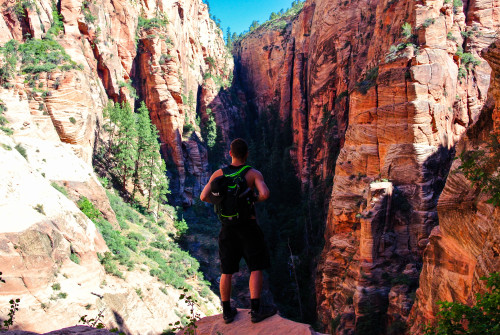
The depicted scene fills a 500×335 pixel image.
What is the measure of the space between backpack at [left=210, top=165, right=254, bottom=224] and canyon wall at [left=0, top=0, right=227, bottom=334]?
942 cm

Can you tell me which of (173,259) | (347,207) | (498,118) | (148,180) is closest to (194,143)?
(148,180)

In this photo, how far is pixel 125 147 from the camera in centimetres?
3161

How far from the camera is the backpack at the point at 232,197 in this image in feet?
15.1

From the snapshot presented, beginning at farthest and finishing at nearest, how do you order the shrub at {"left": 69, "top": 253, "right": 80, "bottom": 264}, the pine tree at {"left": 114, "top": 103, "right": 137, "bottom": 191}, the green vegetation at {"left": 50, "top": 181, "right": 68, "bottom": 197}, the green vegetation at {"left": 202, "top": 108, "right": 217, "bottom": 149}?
1. the green vegetation at {"left": 202, "top": 108, "right": 217, "bottom": 149}
2. the pine tree at {"left": 114, "top": 103, "right": 137, "bottom": 191}
3. the green vegetation at {"left": 50, "top": 181, "right": 68, "bottom": 197}
4. the shrub at {"left": 69, "top": 253, "right": 80, "bottom": 264}

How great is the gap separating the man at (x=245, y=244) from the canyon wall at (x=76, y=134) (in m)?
8.96

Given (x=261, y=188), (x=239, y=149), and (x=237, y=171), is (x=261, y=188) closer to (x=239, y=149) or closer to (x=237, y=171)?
(x=237, y=171)

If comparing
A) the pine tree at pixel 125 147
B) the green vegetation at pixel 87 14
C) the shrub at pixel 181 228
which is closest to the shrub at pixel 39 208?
the pine tree at pixel 125 147

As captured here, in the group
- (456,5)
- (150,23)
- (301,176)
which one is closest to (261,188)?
(456,5)

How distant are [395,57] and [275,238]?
22346 mm

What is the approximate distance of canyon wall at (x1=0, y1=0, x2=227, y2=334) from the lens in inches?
488

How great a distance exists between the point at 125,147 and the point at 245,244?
97.0ft

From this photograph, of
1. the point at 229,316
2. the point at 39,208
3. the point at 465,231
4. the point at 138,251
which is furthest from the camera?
the point at 138,251

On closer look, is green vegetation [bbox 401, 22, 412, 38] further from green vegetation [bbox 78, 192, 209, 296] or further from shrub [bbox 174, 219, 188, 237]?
shrub [bbox 174, 219, 188, 237]

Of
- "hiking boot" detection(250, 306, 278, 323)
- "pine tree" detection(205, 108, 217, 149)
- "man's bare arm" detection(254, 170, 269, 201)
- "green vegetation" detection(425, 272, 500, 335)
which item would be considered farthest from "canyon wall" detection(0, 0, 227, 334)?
"green vegetation" detection(425, 272, 500, 335)
